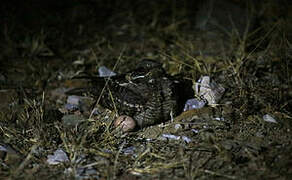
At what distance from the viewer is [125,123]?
10.4 ft

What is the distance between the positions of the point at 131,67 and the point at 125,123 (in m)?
1.23

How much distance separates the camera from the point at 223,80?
385 centimetres

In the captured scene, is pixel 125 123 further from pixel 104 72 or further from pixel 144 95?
pixel 104 72

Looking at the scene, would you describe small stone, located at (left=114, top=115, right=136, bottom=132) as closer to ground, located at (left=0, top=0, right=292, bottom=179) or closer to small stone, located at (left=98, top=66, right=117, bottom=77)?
ground, located at (left=0, top=0, right=292, bottom=179)

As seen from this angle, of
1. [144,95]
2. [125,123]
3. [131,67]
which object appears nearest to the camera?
[125,123]

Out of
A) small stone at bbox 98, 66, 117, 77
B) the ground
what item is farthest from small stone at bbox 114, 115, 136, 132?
small stone at bbox 98, 66, 117, 77

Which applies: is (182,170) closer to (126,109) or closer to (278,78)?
(126,109)

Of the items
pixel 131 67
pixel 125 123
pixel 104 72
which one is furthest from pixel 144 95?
pixel 131 67

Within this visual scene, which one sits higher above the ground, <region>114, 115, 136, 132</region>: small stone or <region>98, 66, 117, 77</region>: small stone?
<region>98, 66, 117, 77</region>: small stone

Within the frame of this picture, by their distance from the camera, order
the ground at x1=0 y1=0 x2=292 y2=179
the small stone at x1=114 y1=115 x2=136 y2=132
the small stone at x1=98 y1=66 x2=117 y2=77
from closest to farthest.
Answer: the ground at x1=0 y1=0 x2=292 y2=179, the small stone at x1=114 y1=115 x2=136 y2=132, the small stone at x1=98 y1=66 x2=117 y2=77

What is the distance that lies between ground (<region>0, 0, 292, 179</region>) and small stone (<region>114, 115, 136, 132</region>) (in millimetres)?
62

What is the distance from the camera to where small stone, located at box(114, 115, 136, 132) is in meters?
3.16

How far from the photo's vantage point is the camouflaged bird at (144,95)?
3.23m

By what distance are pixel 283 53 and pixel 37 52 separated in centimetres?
261
